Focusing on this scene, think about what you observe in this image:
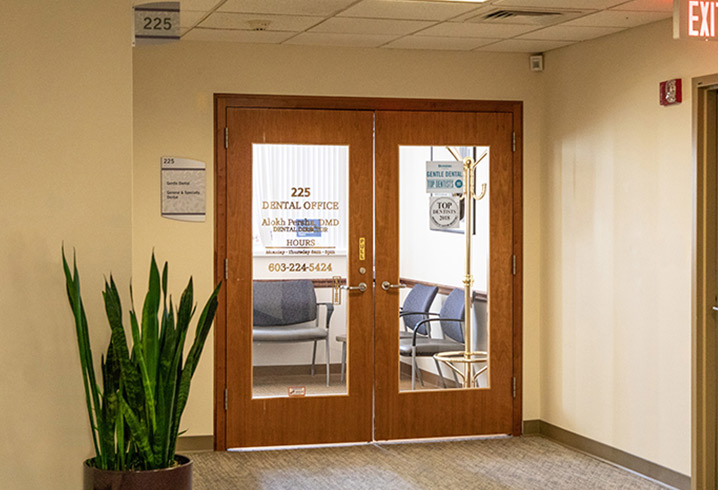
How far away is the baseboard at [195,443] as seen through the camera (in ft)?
17.8

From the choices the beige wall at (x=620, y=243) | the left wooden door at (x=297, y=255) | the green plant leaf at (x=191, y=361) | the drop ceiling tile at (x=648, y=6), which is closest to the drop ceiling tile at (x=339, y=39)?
the left wooden door at (x=297, y=255)

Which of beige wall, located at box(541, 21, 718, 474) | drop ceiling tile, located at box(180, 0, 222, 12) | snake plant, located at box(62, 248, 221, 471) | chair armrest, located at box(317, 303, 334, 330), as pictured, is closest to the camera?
snake plant, located at box(62, 248, 221, 471)

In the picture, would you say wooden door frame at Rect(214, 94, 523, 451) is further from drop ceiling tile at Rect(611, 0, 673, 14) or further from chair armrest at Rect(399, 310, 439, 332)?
drop ceiling tile at Rect(611, 0, 673, 14)

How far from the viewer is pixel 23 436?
3084 mm

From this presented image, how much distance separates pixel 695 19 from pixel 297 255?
2.78 metres

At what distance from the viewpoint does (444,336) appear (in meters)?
5.80

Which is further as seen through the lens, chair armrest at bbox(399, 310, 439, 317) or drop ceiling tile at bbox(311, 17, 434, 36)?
chair armrest at bbox(399, 310, 439, 317)

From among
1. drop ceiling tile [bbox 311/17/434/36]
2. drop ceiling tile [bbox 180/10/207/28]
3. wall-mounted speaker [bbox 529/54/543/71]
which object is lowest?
wall-mounted speaker [bbox 529/54/543/71]

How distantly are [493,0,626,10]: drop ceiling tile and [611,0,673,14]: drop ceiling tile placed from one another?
0.22 feet

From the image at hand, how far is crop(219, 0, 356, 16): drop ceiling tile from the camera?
172 inches

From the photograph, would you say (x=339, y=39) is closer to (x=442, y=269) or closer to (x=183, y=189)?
(x=183, y=189)

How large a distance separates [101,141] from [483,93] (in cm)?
316

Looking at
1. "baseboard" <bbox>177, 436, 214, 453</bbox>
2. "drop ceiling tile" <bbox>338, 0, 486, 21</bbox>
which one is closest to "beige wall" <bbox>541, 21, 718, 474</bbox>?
"drop ceiling tile" <bbox>338, 0, 486, 21</bbox>

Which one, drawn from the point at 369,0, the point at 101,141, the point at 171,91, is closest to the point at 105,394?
the point at 101,141
